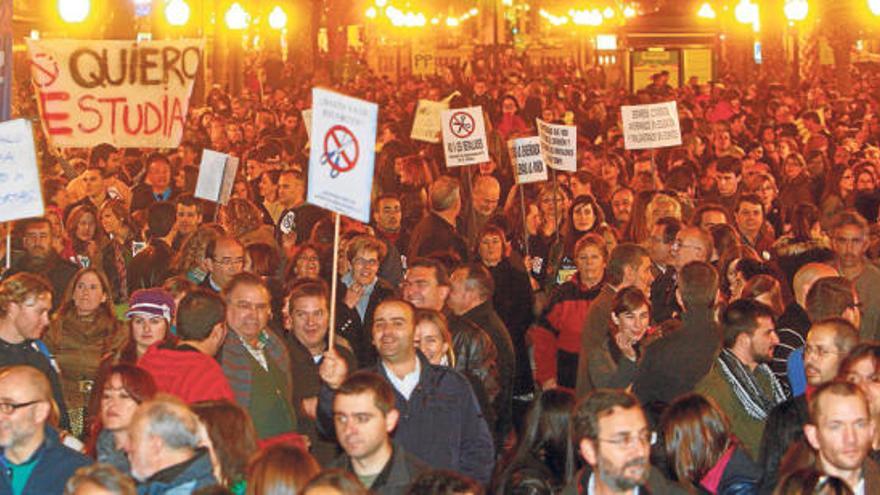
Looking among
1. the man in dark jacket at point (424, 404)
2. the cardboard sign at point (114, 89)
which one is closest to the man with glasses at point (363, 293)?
the man in dark jacket at point (424, 404)

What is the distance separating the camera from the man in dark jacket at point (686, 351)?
9425 mm

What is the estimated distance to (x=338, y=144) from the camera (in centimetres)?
967

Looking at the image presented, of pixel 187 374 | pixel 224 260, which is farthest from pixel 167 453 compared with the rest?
pixel 224 260

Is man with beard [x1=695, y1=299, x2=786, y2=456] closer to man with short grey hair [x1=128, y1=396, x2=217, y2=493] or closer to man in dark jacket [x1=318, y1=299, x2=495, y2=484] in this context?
man in dark jacket [x1=318, y1=299, x2=495, y2=484]

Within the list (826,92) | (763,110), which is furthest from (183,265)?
(826,92)

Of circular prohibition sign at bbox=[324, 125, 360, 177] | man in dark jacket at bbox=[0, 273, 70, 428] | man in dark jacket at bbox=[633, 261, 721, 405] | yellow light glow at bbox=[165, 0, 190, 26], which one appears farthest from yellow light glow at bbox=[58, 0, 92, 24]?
man in dark jacket at bbox=[633, 261, 721, 405]

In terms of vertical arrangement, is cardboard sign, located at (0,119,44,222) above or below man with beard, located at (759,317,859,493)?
above

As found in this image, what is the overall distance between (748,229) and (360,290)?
151 inches

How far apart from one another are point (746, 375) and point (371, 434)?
241 centimetres

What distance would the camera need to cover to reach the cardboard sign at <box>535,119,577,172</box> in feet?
56.2

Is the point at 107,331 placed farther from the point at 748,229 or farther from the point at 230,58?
the point at 230,58

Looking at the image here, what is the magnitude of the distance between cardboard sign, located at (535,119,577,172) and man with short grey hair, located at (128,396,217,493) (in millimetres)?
10525

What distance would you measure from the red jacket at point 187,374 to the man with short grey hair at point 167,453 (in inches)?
66.8

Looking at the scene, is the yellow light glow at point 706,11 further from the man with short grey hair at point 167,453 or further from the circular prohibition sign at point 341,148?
the man with short grey hair at point 167,453
